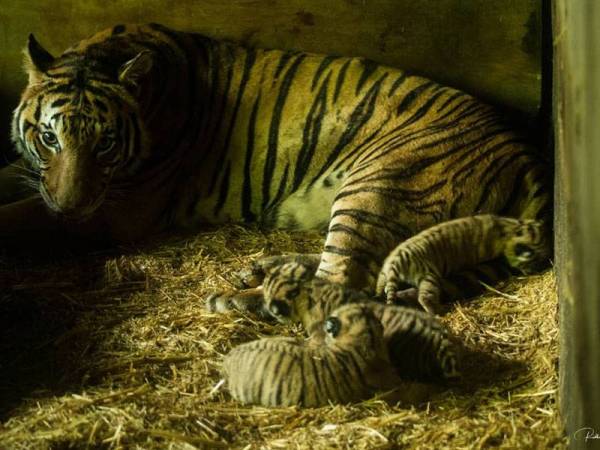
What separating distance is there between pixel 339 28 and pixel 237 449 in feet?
10.3

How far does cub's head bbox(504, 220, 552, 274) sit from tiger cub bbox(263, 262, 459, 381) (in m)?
1.04

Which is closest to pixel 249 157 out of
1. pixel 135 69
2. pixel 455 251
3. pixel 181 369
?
pixel 135 69

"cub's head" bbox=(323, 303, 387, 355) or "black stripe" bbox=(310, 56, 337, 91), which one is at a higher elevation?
"black stripe" bbox=(310, 56, 337, 91)

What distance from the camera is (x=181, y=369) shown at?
378 centimetres

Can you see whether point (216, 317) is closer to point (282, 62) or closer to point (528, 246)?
point (528, 246)

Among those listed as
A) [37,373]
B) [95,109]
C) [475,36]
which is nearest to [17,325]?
[37,373]

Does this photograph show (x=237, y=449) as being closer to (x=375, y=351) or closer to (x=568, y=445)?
(x=375, y=351)

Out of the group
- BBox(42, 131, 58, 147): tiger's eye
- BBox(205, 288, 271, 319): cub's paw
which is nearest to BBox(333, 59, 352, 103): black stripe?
BBox(205, 288, 271, 319): cub's paw

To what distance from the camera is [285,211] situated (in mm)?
5352

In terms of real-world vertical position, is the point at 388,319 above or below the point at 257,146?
below

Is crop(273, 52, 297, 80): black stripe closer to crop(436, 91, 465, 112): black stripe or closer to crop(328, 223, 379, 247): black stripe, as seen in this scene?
crop(436, 91, 465, 112): black stripe

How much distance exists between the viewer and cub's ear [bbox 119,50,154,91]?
5.01 m

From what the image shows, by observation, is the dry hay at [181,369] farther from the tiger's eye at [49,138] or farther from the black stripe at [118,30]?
the black stripe at [118,30]

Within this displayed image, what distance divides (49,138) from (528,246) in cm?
265
